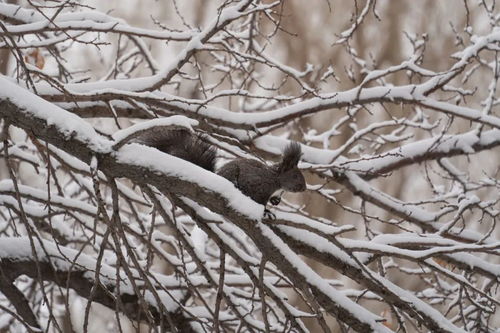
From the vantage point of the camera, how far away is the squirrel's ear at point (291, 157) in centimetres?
363

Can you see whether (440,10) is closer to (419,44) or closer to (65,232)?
(419,44)

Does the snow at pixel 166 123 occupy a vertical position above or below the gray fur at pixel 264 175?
below

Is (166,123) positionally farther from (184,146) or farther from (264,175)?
(264,175)

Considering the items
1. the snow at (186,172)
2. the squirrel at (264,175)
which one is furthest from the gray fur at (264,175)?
the snow at (186,172)

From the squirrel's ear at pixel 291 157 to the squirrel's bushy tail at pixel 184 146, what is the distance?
0.35 metres

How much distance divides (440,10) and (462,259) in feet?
27.3

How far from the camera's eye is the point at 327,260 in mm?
2758

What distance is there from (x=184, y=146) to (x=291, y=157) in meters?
0.53

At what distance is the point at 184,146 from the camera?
3.42m

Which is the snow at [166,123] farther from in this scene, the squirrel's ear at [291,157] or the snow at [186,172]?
the squirrel's ear at [291,157]

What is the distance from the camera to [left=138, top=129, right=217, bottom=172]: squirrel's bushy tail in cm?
333

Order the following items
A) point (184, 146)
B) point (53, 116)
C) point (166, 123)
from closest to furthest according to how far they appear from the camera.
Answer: point (166, 123) → point (53, 116) → point (184, 146)

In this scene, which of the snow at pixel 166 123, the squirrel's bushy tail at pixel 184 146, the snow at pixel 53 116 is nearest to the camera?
the snow at pixel 166 123

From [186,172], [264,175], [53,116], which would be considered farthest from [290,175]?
[53,116]
